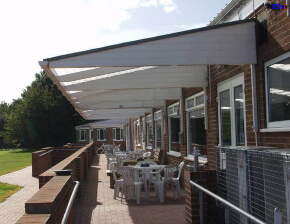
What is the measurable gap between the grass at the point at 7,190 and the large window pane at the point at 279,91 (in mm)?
7406

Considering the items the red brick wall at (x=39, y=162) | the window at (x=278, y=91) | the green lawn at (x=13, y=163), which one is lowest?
the green lawn at (x=13, y=163)

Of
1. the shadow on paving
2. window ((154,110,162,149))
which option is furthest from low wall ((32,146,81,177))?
the shadow on paving

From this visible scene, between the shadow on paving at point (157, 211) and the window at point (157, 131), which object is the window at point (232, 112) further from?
the window at point (157, 131)

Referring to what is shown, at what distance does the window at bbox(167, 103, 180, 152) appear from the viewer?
1241 cm

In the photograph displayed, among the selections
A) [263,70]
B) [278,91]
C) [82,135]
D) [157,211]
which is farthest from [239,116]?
[82,135]

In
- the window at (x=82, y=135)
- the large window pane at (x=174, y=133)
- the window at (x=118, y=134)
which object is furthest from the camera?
the window at (x=82, y=135)

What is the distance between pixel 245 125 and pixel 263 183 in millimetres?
2064

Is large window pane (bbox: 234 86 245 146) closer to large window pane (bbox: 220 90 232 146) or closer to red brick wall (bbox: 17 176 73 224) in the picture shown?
large window pane (bbox: 220 90 232 146)

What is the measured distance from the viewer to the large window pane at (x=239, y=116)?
260 inches

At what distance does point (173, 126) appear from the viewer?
13.2m

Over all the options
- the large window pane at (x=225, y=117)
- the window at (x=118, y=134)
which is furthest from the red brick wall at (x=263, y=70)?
the window at (x=118, y=134)

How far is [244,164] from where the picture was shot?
459 cm

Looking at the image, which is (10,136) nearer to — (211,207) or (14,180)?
(14,180)

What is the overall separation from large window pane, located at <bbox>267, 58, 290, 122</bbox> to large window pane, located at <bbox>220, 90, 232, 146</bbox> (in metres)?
1.73
